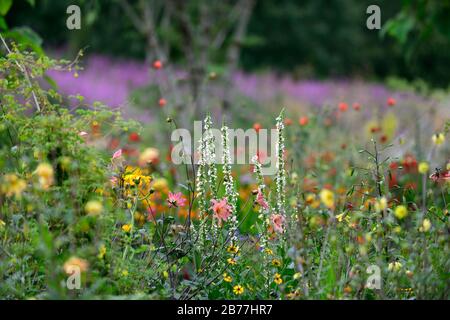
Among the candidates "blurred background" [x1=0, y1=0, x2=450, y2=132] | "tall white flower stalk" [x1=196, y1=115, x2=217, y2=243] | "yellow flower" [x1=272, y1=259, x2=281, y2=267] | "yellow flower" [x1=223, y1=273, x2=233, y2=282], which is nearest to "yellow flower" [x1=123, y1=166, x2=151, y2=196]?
"tall white flower stalk" [x1=196, y1=115, x2=217, y2=243]

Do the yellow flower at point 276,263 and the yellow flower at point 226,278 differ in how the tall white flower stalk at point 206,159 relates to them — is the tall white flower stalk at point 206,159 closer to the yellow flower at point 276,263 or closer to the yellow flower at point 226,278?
the yellow flower at point 226,278

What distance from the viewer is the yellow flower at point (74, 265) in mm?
2300

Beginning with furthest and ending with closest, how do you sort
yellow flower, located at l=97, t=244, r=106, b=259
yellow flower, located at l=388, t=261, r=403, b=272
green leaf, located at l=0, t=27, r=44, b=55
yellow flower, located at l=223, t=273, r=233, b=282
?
green leaf, located at l=0, t=27, r=44, b=55 → yellow flower, located at l=223, t=273, r=233, b=282 → yellow flower, located at l=388, t=261, r=403, b=272 → yellow flower, located at l=97, t=244, r=106, b=259

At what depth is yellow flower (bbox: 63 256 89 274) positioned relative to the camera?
2.30 metres

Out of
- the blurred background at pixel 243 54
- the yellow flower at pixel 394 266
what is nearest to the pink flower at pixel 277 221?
the yellow flower at pixel 394 266

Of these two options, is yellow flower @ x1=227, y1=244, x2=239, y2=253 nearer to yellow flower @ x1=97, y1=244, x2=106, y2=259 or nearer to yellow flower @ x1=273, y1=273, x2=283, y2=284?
yellow flower @ x1=273, y1=273, x2=283, y2=284

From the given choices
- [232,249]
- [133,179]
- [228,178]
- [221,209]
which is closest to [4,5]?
[133,179]

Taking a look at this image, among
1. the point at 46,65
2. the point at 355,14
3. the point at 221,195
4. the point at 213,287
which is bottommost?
the point at 213,287

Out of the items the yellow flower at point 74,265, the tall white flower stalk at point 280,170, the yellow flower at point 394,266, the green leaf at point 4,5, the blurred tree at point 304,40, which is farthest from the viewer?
the blurred tree at point 304,40

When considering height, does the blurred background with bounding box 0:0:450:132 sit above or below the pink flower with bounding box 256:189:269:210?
above

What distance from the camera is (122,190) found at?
2941mm
